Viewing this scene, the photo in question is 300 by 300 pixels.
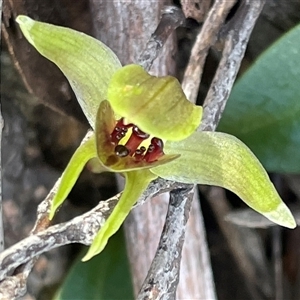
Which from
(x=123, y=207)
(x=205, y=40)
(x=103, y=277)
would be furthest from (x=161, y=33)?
(x=103, y=277)

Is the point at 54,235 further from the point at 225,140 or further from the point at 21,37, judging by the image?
the point at 21,37

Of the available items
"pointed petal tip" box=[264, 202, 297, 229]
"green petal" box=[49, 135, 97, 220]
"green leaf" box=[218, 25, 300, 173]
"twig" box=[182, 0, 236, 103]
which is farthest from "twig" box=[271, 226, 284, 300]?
"green petal" box=[49, 135, 97, 220]

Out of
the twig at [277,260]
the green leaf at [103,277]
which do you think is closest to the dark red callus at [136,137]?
the green leaf at [103,277]

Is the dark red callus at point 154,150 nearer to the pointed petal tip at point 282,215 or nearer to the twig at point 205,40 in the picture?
the pointed petal tip at point 282,215

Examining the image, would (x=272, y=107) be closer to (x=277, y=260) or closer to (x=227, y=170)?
(x=227, y=170)

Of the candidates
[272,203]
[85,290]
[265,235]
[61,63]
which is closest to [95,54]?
[61,63]
